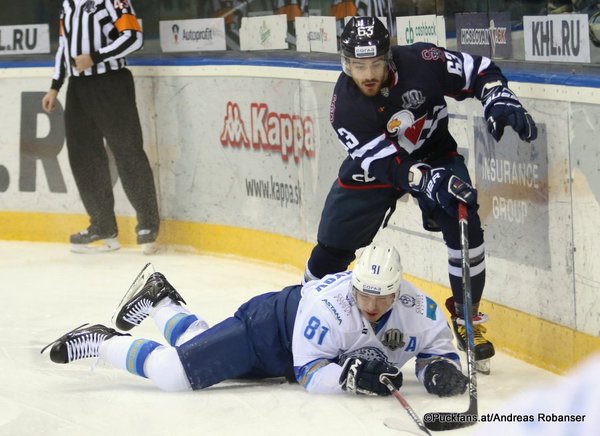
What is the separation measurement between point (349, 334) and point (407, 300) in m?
0.21

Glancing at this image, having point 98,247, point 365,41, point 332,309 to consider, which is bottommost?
point 98,247

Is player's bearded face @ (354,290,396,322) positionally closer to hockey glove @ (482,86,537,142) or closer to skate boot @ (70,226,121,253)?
hockey glove @ (482,86,537,142)

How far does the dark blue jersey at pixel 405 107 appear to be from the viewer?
385cm

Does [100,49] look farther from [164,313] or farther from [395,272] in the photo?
[395,272]

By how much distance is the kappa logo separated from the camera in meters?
5.69

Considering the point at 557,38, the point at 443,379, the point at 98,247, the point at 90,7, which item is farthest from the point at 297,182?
the point at 443,379

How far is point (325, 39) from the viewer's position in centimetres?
547

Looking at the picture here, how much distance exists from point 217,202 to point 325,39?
133 centimetres

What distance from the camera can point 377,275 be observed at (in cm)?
337

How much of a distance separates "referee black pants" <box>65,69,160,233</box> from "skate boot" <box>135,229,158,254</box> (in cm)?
3

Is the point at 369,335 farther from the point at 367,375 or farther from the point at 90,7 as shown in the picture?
the point at 90,7

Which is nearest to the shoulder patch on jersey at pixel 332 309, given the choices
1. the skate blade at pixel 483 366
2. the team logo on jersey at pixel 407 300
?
the team logo on jersey at pixel 407 300

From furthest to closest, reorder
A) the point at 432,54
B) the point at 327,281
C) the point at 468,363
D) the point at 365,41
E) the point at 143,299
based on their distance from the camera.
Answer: the point at 143,299 → the point at 432,54 → the point at 365,41 → the point at 327,281 → the point at 468,363

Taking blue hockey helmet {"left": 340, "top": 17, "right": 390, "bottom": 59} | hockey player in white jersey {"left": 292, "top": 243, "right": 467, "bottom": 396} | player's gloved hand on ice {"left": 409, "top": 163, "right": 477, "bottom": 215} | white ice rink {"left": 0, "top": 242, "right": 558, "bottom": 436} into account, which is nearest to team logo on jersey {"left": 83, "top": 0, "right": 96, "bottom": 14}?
white ice rink {"left": 0, "top": 242, "right": 558, "bottom": 436}
